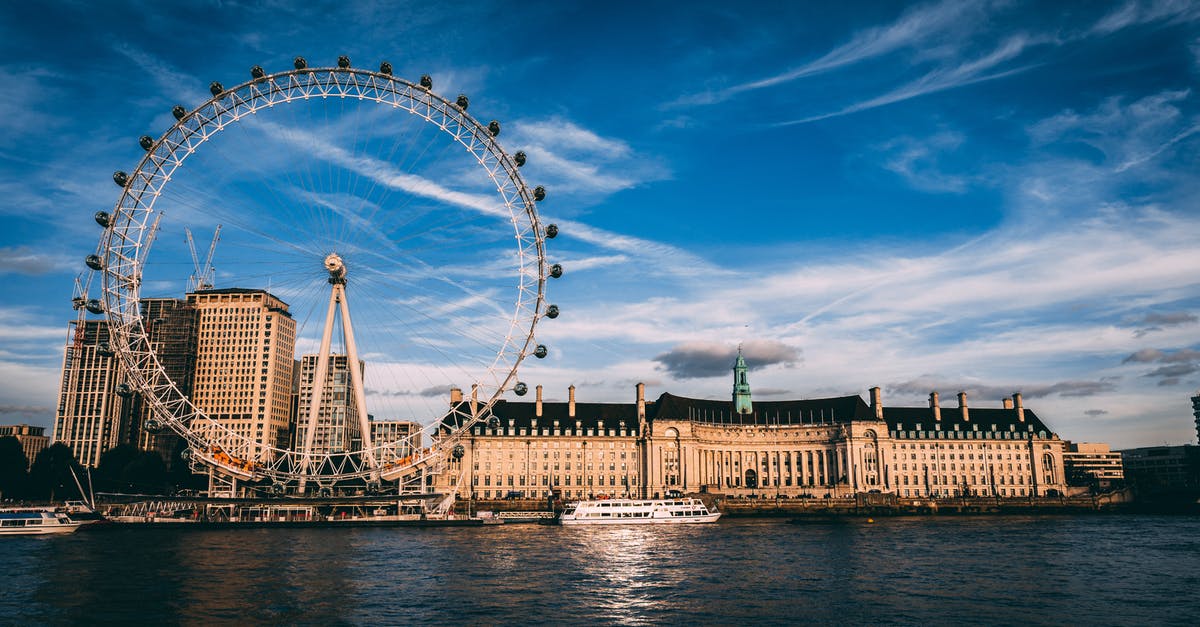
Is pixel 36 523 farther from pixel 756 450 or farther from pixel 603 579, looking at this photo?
pixel 756 450

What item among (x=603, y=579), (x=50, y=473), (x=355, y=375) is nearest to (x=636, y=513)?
(x=355, y=375)

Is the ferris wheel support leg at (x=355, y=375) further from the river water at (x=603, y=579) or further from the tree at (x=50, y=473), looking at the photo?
the tree at (x=50, y=473)

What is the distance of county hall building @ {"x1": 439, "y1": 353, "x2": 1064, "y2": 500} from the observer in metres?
168

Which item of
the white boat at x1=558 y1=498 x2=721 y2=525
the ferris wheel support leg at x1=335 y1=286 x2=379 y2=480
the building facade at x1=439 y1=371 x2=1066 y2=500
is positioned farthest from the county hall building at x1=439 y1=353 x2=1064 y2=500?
the ferris wheel support leg at x1=335 y1=286 x2=379 y2=480

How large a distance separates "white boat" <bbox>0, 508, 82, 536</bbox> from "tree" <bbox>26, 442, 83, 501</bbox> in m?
36.0

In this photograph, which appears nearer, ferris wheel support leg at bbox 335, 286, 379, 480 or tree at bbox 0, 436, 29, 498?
ferris wheel support leg at bbox 335, 286, 379, 480

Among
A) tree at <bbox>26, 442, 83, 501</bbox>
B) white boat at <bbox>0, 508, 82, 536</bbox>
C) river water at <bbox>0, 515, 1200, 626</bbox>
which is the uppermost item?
tree at <bbox>26, 442, 83, 501</bbox>

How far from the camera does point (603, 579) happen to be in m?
59.7

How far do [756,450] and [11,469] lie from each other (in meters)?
142

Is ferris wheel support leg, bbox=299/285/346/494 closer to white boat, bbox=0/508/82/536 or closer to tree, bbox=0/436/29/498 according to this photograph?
white boat, bbox=0/508/82/536

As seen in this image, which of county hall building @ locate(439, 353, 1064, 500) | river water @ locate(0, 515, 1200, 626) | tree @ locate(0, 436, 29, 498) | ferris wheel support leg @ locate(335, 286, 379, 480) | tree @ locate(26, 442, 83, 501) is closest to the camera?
river water @ locate(0, 515, 1200, 626)

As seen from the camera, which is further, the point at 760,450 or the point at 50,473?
the point at 760,450

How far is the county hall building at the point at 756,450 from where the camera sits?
16850 centimetres

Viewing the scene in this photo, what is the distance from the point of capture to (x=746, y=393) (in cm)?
19862
